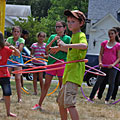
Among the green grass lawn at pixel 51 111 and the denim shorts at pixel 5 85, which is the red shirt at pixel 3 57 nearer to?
the denim shorts at pixel 5 85

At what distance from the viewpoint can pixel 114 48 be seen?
25.4ft

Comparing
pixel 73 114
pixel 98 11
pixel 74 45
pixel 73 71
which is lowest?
pixel 73 114

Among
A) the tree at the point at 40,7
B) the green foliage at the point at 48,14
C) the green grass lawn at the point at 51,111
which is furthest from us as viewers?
the tree at the point at 40,7

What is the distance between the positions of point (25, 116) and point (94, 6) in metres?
18.7

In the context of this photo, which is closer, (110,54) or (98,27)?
(110,54)

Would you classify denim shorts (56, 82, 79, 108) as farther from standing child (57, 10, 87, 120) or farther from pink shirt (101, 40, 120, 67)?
pink shirt (101, 40, 120, 67)

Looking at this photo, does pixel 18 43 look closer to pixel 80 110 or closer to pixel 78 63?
pixel 80 110

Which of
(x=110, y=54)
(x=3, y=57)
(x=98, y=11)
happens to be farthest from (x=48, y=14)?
(x=3, y=57)

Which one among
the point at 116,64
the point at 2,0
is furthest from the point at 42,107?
the point at 2,0

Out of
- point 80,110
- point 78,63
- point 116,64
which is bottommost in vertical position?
point 80,110

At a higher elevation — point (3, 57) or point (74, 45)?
point (74, 45)

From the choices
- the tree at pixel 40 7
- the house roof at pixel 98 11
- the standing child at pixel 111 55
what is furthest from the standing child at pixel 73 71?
the tree at pixel 40 7

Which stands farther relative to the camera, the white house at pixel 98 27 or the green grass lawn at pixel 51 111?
the white house at pixel 98 27

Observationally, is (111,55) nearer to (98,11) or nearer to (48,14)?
(98,11)
